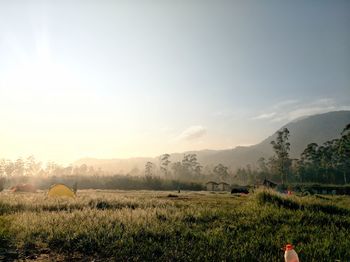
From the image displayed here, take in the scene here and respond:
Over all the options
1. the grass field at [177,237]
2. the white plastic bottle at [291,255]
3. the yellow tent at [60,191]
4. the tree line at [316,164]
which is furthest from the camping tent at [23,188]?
the tree line at [316,164]

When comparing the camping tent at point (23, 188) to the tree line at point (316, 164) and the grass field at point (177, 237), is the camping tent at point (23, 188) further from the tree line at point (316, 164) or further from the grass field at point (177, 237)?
the tree line at point (316, 164)

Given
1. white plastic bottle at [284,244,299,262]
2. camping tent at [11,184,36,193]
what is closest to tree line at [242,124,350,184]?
camping tent at [11,184,36,193]

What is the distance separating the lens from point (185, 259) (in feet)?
26.9

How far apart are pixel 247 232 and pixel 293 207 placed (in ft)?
24.5

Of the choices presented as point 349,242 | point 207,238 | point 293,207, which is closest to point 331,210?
point 293,207

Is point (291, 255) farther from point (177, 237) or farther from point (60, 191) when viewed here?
point (60, 191)

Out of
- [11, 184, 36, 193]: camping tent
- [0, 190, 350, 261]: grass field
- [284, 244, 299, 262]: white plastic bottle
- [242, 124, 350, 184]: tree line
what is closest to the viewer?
[284, 244, 299, 262]: white plastic bottle

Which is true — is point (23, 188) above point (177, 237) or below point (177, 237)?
above

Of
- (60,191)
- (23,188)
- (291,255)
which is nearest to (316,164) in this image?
(23,188)

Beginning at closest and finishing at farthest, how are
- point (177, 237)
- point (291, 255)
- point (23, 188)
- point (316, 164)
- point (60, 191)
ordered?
point (291, 255)
point (177, 237)
point (60, 191)
point (23, 188)
point (316, 164)

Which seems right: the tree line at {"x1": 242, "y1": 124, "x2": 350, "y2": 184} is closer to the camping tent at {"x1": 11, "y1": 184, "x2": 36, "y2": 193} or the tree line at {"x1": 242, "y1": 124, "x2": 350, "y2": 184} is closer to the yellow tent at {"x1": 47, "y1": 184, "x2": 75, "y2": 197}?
the camping tent at {"x1": 11, "y1": 184, "x2": 36, "y2": 193}

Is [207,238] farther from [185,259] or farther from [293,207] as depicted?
[293,207]

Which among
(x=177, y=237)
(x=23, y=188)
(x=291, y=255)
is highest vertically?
(x=23, y=188)

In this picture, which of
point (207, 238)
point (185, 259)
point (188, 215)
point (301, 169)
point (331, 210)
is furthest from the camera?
point (301, 169)
